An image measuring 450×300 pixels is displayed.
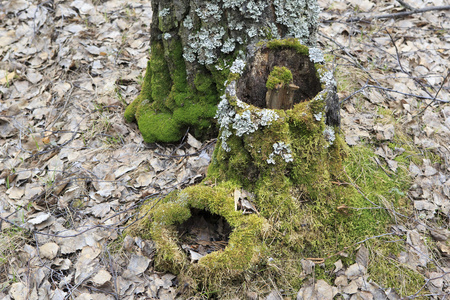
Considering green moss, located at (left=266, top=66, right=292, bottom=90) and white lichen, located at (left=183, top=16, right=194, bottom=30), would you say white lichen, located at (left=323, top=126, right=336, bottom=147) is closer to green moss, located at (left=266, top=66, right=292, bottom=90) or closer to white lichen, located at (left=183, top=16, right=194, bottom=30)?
green moss, located at (left=266, top=66, right=292, bottom=90)

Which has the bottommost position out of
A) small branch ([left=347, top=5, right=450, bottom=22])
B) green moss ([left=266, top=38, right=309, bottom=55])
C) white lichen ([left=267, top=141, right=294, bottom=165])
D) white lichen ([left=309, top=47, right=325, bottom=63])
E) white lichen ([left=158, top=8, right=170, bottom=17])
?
white lichen ([left=267, top=141, right=294, bottom=165])

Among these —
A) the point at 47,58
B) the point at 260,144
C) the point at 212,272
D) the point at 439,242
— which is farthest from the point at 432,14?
the point at 47,58

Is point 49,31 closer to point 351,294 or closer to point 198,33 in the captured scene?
point 198,33

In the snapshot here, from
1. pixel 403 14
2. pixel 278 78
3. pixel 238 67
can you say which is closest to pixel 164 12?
pixel 238 67

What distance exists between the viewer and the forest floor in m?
2.68

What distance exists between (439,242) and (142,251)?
2.47m

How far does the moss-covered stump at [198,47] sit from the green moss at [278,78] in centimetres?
68

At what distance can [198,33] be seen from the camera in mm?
3148

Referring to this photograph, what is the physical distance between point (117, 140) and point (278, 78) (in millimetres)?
2102

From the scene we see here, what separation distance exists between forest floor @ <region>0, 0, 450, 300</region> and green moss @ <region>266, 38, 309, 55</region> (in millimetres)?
1153

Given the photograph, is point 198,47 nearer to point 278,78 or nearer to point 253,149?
point 278,78

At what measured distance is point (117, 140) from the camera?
3844 millimetres

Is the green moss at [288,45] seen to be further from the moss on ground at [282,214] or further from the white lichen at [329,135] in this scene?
the white lichen at [329,135]

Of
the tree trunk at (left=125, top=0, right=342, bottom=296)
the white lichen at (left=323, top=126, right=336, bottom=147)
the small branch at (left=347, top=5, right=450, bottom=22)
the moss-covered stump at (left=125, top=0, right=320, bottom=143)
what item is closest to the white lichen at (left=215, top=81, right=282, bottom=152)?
the tree trunk at (left=125, top=0, right=342, bottom=296)
